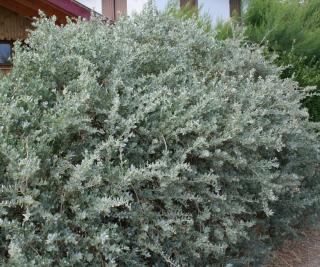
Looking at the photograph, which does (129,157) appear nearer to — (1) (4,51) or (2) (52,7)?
(2) (52,7)

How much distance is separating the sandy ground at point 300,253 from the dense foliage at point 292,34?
258 cm

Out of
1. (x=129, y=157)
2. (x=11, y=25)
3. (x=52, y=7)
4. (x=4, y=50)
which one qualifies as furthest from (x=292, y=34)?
(x=129, y=157)

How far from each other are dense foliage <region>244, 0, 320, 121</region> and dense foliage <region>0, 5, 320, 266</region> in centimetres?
317

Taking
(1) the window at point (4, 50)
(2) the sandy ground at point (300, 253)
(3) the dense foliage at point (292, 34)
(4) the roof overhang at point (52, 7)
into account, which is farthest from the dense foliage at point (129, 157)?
(1) the window at point (4, 50)

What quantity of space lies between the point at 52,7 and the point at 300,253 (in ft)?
14.6

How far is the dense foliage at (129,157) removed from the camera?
7.95 ft

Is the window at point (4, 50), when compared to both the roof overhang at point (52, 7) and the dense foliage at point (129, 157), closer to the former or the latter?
the roof overhang at point (52, 7)

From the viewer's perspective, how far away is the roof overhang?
675cm

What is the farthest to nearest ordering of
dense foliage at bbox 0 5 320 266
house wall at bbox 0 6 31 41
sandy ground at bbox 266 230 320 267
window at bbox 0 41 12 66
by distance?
window at bbox 0 41 12 66 < house wall at bbox 0 6 31 41 < sandy ground at bbox 266 230 320 267 < dense foliage at bbox 0 5 320 266

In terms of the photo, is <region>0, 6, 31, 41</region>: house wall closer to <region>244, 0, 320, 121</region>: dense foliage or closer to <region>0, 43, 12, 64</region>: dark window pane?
<region>0, 43, 12, 64</region>: dark window pane

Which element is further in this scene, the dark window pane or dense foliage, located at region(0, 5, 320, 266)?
the dark window pane

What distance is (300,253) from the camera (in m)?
4.69

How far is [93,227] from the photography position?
2426 mm

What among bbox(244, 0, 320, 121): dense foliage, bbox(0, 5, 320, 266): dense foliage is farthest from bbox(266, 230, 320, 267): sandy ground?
bbox(244, 0, 320, 121): dense foliage
